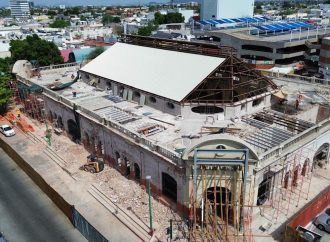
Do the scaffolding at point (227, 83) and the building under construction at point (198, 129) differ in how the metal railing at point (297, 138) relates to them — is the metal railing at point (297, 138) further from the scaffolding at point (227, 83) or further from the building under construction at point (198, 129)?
the scaffolding at point (227, 83)

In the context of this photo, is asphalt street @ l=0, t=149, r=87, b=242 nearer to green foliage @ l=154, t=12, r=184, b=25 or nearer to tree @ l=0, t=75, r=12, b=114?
tree @ l=0, t=75, r=12, b=114

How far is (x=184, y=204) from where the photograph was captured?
30.5 m

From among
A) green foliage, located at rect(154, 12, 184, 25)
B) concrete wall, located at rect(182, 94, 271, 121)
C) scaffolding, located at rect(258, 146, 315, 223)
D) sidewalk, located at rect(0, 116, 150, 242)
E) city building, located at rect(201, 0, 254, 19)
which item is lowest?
sidewalk, located at rect(0, 116, 150, 242)

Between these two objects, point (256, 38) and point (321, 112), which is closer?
point (321, 112)

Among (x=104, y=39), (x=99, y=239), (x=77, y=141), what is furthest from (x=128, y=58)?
(x=104, y=39)

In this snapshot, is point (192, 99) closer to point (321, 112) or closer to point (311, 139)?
point (311, 139)

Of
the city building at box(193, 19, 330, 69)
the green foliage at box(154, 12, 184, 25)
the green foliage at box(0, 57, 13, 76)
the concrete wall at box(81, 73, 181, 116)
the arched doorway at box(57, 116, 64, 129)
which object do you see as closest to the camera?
the concrete wall at box(81, 73, 181, 116)

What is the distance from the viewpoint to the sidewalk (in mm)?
30391

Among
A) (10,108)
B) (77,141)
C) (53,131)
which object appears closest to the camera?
(77,141)

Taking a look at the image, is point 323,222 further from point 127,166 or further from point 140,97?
point 140,97

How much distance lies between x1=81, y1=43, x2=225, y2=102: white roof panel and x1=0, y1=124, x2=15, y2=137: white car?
15.8m

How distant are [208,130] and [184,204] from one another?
9.09 meters

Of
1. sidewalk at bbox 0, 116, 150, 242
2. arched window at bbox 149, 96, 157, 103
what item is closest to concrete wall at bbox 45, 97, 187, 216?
sidewalk at bbox 0, 116, 150, 242

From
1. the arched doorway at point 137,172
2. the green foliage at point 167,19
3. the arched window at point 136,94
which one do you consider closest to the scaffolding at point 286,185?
the arched doorway at point 137,172
